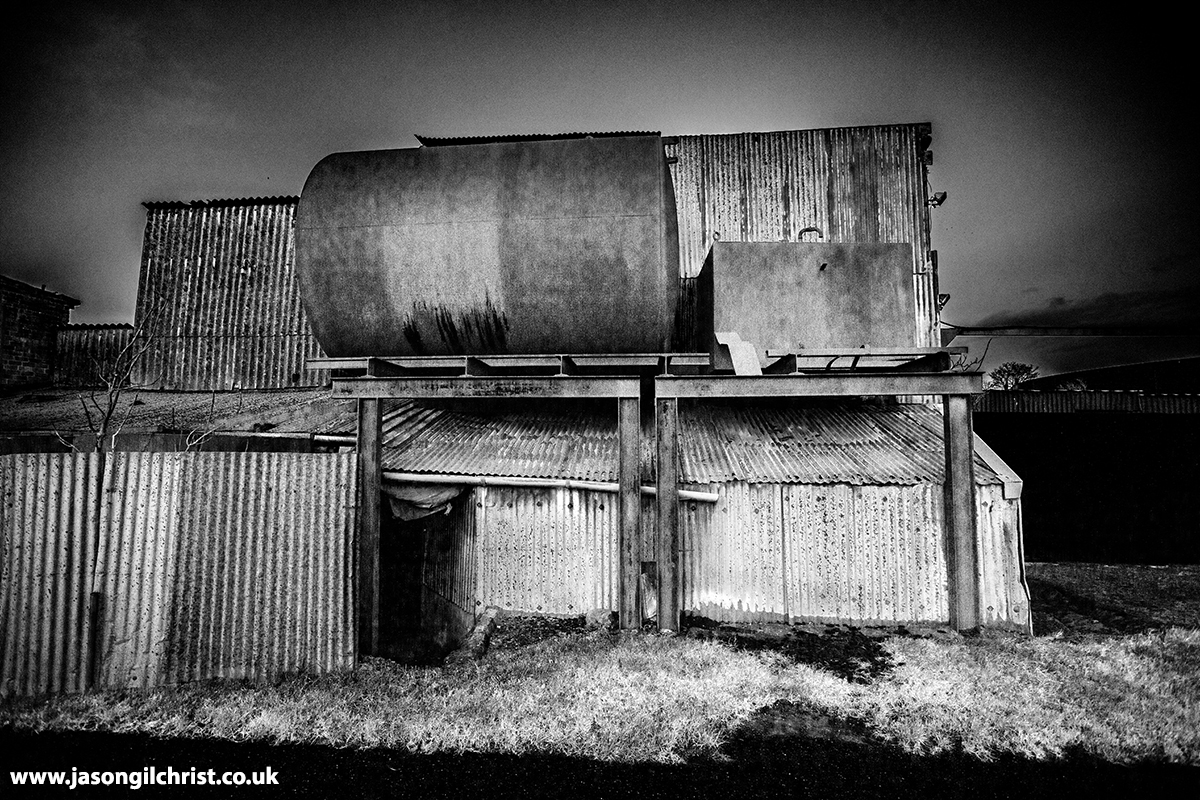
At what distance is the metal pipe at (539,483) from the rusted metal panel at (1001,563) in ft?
13.9

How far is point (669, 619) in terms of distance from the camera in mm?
7812

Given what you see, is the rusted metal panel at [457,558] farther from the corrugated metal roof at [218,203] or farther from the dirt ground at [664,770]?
the corrugated metal roof at [218,203]

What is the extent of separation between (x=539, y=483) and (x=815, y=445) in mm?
5150

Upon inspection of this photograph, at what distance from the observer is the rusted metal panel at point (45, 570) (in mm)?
5586

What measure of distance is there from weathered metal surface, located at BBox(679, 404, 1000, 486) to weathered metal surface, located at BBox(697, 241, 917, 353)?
4.95 feet

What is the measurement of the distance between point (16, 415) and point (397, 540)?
10.9 metres

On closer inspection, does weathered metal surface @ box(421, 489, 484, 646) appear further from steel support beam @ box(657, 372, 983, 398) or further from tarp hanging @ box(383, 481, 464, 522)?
steel support beam @ box(657, 372, 983, 398)

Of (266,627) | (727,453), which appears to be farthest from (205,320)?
(727,453)

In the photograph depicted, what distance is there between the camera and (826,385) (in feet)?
25.1

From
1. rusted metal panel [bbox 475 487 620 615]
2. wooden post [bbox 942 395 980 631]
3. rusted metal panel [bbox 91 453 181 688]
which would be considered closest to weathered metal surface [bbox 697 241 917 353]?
wooden post [bbox 942 395 980 631]

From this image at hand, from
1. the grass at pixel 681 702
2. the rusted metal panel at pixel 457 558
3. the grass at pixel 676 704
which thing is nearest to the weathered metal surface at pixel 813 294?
the grass at pixel 681 702

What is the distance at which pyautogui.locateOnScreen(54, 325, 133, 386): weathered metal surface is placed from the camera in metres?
14.9

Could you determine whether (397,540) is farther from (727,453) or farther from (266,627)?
(727,453)

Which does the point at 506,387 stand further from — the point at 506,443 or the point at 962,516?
the point at 962,516
